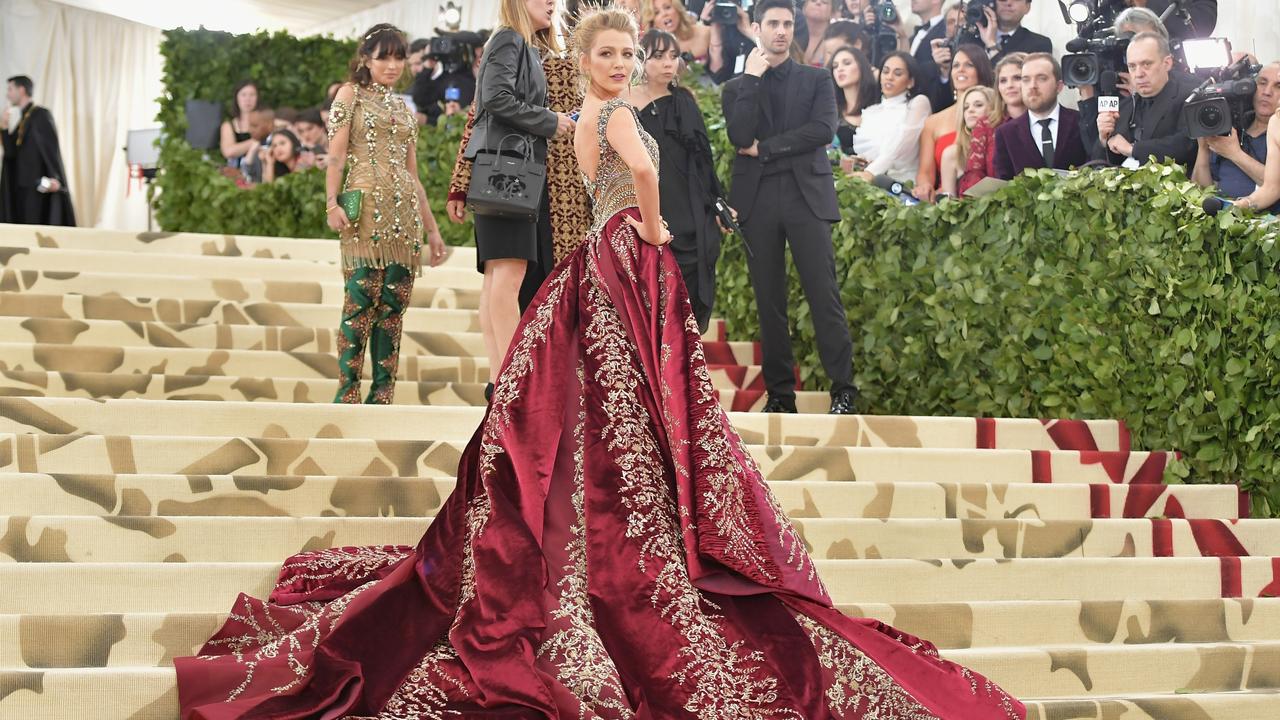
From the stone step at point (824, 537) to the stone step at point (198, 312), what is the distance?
2.67 meters

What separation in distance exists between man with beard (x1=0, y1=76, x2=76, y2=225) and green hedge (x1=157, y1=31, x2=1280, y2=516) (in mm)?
7205

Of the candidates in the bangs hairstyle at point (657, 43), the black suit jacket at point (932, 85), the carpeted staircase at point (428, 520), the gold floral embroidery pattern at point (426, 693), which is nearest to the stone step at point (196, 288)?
the carpeted staircase at point (428, 520)

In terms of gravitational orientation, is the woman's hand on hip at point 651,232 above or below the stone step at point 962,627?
above

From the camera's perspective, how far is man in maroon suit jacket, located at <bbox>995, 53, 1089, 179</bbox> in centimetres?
623

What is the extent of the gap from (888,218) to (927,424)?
3.83 ft

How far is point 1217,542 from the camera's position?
181 inches

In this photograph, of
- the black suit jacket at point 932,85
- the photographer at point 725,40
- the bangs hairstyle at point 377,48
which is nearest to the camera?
the bangs hairstyle at point 377,48

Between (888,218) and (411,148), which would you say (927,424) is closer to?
(888,218)

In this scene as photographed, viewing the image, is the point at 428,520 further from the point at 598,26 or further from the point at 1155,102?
the point at 1155,102

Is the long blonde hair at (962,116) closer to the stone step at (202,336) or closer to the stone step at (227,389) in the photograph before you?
the stone step at (227,389)

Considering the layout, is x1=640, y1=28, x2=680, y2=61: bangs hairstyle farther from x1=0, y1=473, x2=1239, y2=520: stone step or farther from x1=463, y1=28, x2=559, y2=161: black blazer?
x1=0, y1=473, x2=1239, y2=520: stone step

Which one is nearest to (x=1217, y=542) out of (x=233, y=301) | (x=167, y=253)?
(x=233, y=301)

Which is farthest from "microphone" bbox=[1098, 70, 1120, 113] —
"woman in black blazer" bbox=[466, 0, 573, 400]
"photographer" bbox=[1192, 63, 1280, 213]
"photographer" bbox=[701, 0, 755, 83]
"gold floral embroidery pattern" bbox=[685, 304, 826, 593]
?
"gold floral embroidery pattern" bbox=[685, 304, 826, 593]

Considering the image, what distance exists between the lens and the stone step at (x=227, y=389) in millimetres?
5430
